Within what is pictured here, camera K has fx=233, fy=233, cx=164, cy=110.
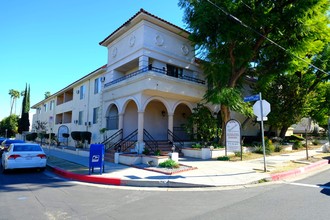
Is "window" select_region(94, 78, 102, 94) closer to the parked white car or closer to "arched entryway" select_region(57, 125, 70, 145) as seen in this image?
"arched entryway" select_region(57, 125, 70, 145)

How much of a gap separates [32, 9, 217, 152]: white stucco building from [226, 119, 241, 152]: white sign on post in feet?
15.8

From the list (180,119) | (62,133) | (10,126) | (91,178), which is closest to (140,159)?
(91,178)

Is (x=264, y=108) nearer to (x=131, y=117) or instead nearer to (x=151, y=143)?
(x=151, y=143)

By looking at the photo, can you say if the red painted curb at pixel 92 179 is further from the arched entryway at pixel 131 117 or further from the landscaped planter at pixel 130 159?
the arched entryway at pixel 131 117

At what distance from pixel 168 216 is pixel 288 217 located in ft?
8.34

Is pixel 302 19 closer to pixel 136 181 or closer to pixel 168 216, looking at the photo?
pixel 136 181

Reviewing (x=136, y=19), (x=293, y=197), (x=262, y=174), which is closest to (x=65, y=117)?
(x=136, y=19)

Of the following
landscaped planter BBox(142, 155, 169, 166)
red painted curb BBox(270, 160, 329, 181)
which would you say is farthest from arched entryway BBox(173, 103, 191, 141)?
red painted curb BBox(270, 160, 329, 181)

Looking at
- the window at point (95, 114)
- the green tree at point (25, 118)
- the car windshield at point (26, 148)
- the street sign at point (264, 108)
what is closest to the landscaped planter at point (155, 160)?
the street sign at point (264, 108)

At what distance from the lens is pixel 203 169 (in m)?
10.9

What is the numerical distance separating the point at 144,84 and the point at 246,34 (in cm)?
781

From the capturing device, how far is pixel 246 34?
16.0 metres

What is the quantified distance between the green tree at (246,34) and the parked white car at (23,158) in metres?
10.5

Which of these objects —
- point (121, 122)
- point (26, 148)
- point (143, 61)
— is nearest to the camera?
point (26, 148)
